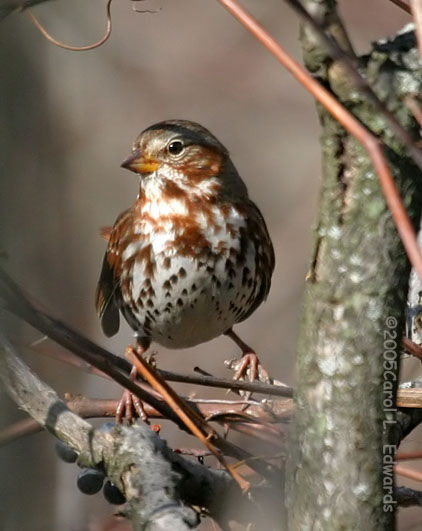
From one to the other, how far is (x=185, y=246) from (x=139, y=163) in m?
0.33

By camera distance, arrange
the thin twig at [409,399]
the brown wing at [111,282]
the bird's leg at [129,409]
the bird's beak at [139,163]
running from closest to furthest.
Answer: the thin twig at [409,399], the bird's leg at [129,409], the bird's beak at [139,163], the brown wing at [111,282]

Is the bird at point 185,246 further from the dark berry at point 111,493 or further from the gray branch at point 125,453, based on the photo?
the gray branch at point 125,453

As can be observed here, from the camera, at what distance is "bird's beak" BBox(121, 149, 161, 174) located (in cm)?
376

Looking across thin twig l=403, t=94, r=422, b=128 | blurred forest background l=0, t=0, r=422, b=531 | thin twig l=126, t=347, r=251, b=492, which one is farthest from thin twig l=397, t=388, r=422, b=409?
blurred forest background l=0, t=0, r=422, b=531

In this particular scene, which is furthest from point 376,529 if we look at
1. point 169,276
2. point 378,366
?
point 169,276

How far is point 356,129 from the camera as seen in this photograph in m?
1.40

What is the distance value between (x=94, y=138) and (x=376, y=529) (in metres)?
5.14

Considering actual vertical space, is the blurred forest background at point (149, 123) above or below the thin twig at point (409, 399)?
above

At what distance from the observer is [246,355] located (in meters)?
4.19

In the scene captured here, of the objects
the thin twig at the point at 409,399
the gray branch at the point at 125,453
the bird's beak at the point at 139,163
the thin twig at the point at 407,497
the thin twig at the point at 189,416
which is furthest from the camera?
the bird's beak at the point at 139,163

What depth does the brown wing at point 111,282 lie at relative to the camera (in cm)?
400

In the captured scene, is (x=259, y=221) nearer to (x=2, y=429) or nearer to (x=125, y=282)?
(x=125, y=282)

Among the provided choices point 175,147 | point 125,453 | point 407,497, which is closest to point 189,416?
point 125,453

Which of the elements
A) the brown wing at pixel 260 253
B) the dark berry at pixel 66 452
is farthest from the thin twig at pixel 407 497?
the brown wing at pixel 260 253
